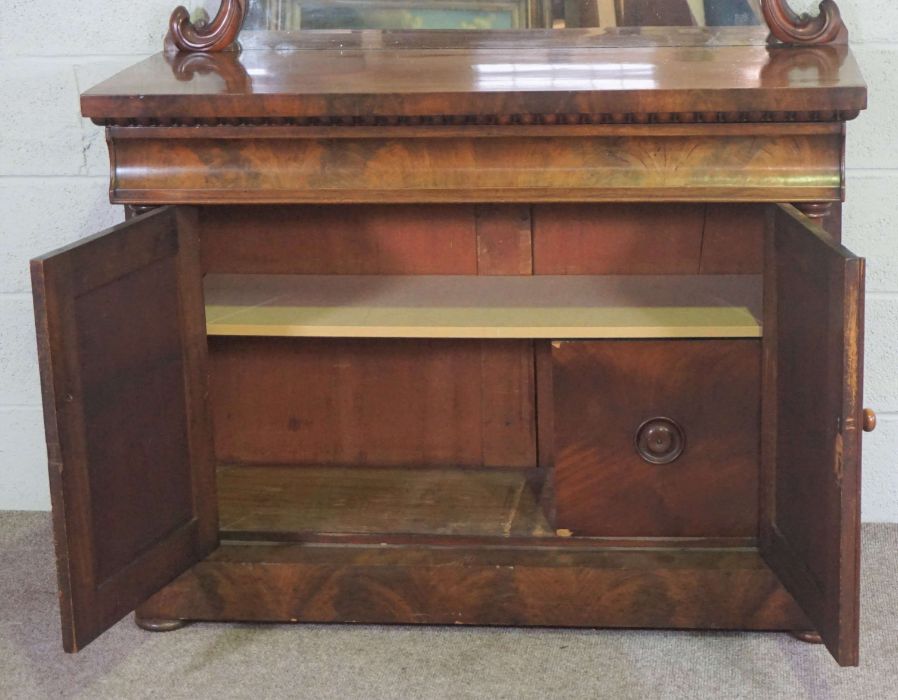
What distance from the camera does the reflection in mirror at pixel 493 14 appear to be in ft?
6.68

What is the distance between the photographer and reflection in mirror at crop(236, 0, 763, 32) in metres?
2.04

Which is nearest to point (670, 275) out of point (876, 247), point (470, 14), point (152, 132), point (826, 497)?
point (876, 247)

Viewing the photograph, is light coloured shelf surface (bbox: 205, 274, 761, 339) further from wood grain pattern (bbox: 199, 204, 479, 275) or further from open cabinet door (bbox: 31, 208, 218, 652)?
open cabinet door (bbox: 31, 208, 218, 652)

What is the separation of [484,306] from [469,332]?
0.39 feet

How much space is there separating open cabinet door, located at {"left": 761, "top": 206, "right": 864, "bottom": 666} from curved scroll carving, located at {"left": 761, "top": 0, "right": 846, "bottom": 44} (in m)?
0.40

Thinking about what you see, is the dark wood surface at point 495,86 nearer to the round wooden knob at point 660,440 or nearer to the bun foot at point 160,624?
the round wooden knob at point 660,440

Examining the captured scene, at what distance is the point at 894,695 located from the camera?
1743mm

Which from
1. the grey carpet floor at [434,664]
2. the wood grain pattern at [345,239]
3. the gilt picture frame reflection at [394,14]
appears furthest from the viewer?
the wood grain pattern at [345,239]

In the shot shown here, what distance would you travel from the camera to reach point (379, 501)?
82.0 inches

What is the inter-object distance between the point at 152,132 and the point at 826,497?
3.11 feet

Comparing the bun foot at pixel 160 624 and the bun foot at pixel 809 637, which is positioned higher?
the bun foot at pixel 160 624

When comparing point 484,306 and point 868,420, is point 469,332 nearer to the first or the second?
point 484,306

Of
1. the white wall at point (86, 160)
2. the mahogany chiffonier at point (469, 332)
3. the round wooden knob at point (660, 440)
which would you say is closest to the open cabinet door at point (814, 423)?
the mahogany chiffonier at point (469, 332)

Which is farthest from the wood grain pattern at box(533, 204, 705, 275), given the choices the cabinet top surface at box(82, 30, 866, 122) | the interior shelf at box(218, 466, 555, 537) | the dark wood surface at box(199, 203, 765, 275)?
the interior shelf at box(218, 466, 555, 537)
